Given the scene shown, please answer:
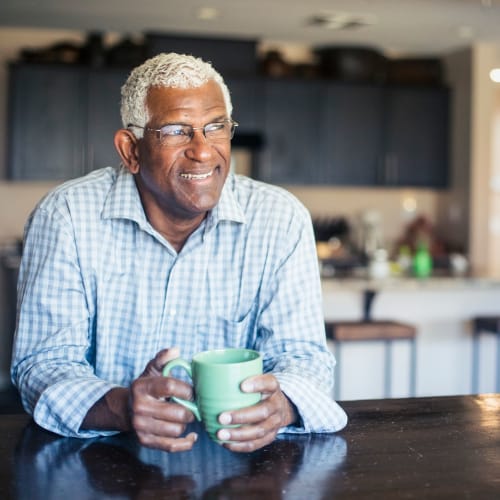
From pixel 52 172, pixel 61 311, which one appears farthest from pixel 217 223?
pixel 52 172

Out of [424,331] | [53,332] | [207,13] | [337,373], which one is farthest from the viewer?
[207,13]

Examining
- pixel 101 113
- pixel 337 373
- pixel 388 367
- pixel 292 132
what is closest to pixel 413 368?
pixel 388 367

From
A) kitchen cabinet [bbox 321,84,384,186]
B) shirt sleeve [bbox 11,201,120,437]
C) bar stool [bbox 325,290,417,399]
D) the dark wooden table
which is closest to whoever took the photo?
the dark wooden table

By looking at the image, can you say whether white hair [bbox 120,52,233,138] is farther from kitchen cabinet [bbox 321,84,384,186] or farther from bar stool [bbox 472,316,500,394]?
kitchen cabinet [bbox 321,84,384,186]

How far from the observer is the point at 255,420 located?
0.97 m

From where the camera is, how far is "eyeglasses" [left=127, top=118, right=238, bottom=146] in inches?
53.2

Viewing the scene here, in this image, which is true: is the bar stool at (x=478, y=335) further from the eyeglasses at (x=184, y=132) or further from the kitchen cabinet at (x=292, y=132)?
the eyeglasses at (x=184, y=132)

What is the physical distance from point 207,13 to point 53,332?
13.8 ft

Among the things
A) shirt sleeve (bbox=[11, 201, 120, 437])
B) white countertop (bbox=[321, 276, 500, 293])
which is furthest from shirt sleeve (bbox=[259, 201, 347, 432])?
white countertop (bbox=[321, 276, 500, 293])

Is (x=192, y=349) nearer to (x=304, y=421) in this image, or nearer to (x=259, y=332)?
(x=259, y=332)

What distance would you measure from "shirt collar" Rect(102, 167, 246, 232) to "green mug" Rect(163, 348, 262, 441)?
0.53 m

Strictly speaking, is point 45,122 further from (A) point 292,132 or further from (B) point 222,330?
(B) point 222,330

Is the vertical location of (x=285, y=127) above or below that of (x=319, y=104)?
below

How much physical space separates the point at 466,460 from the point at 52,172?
4850mm
